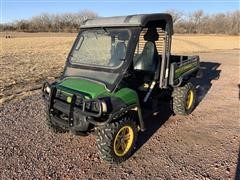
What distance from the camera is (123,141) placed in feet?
14.3

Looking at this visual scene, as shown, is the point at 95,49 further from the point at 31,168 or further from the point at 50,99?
the point at 31,168

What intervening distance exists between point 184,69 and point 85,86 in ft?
8.71

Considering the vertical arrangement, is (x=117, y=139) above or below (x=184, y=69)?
below

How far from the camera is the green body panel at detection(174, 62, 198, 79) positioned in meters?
5.63

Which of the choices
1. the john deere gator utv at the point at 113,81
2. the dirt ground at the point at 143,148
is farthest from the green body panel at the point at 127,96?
the dirt ground at the point at 143,148

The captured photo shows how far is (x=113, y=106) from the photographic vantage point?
3939 millimetres

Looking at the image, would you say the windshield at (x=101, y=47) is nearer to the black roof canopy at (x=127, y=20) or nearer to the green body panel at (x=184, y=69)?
the black roof canopy at (x=127, y=20)

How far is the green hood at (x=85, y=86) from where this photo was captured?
4.10 metres

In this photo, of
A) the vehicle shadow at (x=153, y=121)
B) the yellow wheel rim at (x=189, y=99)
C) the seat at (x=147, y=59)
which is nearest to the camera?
the vehicle shadow at (x=153, y=121)

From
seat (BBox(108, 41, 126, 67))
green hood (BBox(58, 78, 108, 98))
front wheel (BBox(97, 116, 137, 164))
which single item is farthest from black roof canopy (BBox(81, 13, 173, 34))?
front wheel (BBox(97, 116, 137, 164))

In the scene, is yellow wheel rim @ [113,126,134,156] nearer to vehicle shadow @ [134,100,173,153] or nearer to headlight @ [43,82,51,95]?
vehicle shadow @ [134,100,173,153]

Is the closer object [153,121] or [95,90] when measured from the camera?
[95,90]

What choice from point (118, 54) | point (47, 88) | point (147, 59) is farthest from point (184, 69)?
point (47, 88)

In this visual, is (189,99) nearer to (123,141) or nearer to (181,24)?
(123,141)
